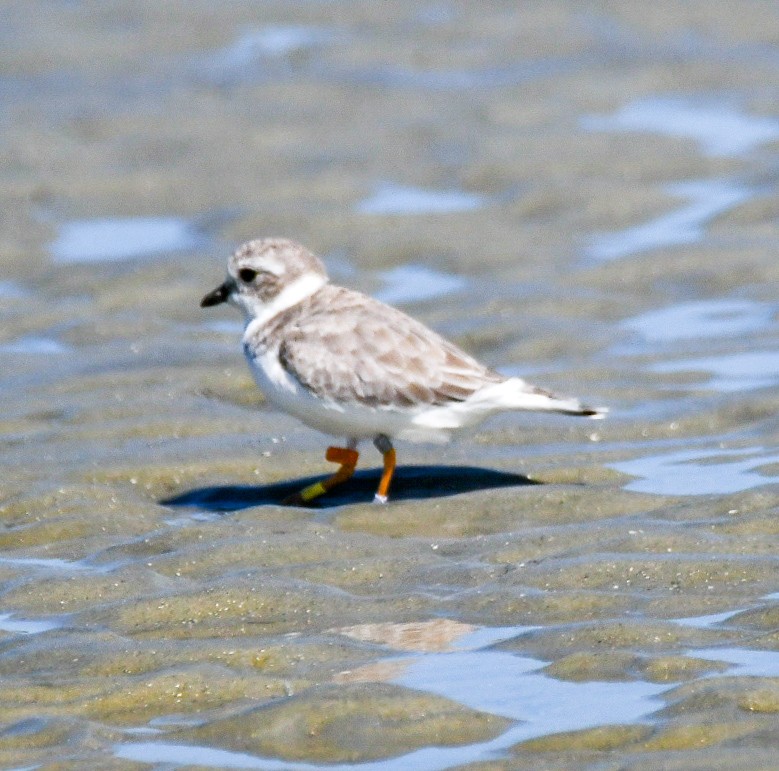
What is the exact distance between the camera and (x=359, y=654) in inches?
238

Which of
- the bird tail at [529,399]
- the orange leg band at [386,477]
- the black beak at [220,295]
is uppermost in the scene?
the black beak at [220,295]

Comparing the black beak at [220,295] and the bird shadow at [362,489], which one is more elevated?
the black beak at [220,295]

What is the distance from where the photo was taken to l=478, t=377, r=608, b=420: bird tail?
852 cm

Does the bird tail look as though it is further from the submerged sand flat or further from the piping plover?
Answer: the submerged sand flat

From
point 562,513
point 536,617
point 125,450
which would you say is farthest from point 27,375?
point 536,617

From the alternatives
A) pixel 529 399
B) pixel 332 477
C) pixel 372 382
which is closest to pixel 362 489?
Answer: pixel 332 477

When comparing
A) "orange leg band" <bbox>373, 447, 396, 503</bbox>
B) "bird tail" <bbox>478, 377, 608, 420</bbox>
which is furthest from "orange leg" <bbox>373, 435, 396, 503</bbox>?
"bird tail" <bbox>478, 377, 608, 420</bbox>

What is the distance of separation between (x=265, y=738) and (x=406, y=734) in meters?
0.43

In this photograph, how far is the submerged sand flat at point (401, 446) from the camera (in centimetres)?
558

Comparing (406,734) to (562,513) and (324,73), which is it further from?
(324,73)

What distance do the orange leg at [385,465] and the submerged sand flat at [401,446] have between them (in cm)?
17

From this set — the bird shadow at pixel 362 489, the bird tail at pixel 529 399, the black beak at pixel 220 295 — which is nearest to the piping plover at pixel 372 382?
the bird tail at pixel 529 399

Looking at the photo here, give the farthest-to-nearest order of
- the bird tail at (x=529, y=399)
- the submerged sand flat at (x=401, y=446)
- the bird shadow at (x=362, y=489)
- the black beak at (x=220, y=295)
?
the black beak at (x=220, y=295) → the bird shadow at (x=362, y=489) → the bird tail at (x=529, y=399) → the submerged sand flat at (x=401, y=446)

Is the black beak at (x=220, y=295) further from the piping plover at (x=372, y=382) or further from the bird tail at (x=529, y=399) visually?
the bird tail at (x=529, y=399)
